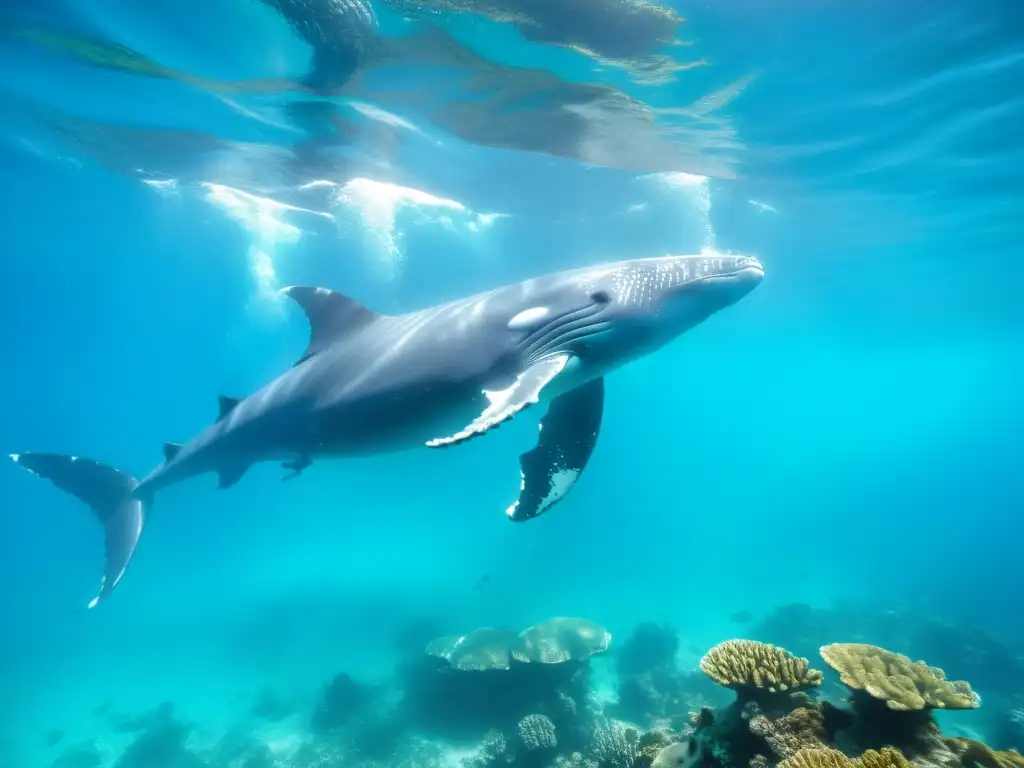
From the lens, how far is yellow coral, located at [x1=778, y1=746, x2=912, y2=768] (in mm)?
3459

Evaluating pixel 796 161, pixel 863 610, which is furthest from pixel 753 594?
pixel 796 161

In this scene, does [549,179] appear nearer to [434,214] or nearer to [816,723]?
[434,214]

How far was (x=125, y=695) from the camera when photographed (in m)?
25.0

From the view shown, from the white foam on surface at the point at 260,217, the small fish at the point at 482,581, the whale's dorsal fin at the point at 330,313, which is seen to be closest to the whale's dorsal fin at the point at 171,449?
the whale's dorsal fin at the point at 330,313

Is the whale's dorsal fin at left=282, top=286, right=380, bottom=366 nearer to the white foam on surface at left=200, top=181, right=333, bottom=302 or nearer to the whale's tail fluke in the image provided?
the whale's tail fluke

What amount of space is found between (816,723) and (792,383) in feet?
330

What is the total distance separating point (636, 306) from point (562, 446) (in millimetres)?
1774

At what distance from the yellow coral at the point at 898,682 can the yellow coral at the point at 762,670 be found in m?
0.27

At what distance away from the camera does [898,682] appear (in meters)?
4.34

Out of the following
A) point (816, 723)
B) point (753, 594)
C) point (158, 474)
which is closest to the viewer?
point (816, 723)

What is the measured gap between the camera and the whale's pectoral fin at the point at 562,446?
17.5ft

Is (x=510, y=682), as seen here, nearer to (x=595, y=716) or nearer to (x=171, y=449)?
(x=595, y=716)

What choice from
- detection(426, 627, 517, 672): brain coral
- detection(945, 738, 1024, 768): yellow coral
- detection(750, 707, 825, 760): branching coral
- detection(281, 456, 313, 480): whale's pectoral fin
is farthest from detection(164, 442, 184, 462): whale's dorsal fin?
detection(945, 738, 1024, 768): yellow coral

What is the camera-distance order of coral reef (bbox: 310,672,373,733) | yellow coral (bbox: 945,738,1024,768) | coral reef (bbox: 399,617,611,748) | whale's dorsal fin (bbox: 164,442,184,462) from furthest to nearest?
coral reef (bbox: 310,672,373,733), coral reef (bbox: 399,617,611,748), whale's dorsal fin (bbox: 164,442,184,462), yellow coral (bbox: 945,738,1024,768)
